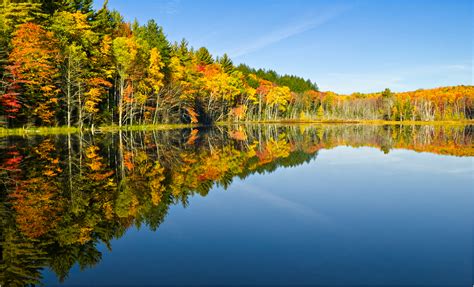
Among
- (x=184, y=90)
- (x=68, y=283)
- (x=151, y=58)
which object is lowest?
(x=68, y=283)

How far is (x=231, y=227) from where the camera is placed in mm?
→ 9055

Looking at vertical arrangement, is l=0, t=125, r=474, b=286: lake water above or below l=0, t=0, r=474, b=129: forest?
below

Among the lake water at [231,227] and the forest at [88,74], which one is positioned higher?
→ the forest at [88,74]

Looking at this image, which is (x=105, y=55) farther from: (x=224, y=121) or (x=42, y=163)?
(x=224, y=121)

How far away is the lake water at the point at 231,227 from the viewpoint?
6.31m

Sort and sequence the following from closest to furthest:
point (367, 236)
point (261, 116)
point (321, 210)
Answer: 1. point (367, 236)
2. point (321, 210)
3. point (261, 116)

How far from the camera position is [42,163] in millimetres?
17938

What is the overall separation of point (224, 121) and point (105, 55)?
55633 millimetres

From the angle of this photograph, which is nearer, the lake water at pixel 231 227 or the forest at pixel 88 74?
the lake water at pixel 231 227

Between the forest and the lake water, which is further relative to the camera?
the forest

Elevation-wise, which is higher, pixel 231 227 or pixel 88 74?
pixel 88 74

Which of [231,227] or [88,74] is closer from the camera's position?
[231,227]

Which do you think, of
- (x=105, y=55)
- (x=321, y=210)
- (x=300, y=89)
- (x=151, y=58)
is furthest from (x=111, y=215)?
(x=300, y=89)

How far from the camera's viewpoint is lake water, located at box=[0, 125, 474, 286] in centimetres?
631
